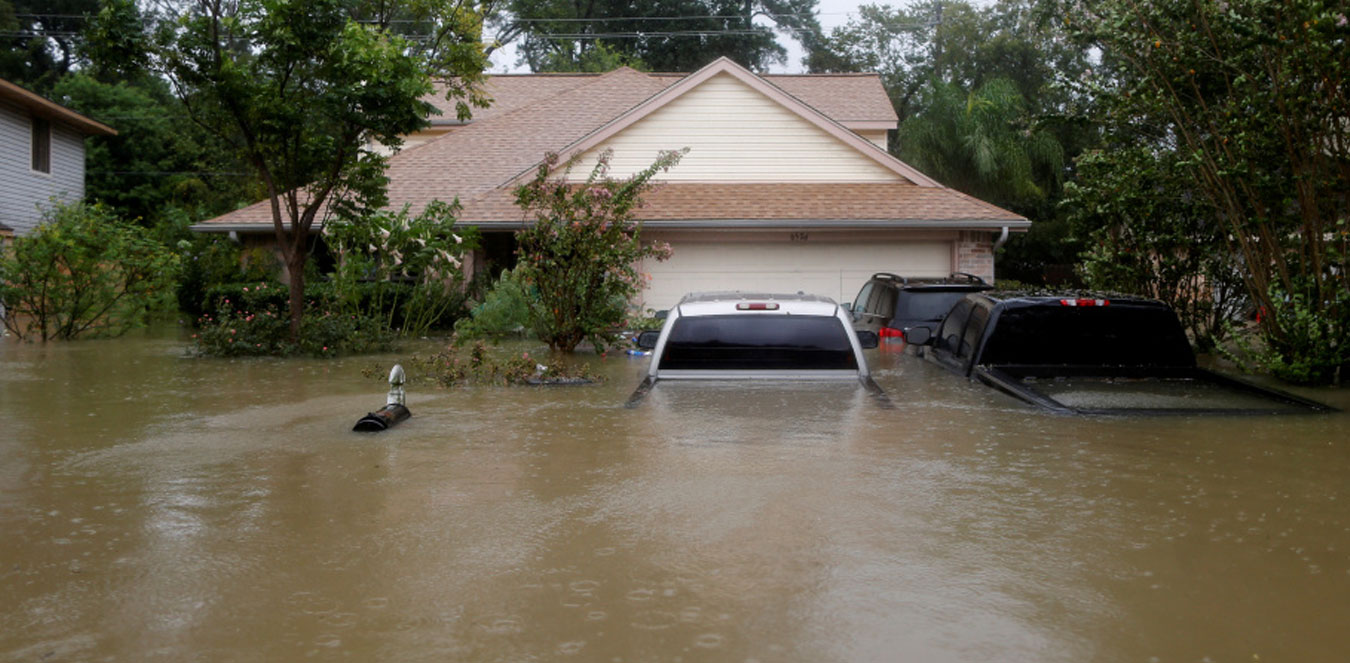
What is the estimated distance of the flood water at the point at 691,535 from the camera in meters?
4.38

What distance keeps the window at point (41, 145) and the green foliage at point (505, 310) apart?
1724 centimetres

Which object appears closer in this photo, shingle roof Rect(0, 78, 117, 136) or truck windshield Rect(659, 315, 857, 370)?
truck windshield Rect(659, 315, 857, 370)

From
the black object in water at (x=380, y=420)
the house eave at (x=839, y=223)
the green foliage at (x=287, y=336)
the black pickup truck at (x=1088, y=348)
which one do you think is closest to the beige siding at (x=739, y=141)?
the house eave at (x=839, y=223)

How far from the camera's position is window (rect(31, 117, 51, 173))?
3044 centimetres

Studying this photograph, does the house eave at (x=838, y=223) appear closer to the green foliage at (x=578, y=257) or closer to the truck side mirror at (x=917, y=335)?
the green foliage at (x=578, y=257)

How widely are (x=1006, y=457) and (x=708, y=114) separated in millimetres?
17168

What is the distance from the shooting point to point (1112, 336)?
10.2 metres

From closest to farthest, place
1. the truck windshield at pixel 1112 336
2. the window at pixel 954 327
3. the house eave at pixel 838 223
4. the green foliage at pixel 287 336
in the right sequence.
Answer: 1. the truck windshield at pixel 1112 336
2. the window at pixel 954 327
3. the green foliage at pixel 287 336
4. the house eave at pixel 838 223

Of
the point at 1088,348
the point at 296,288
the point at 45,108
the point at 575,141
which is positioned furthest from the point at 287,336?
the point at 45,108

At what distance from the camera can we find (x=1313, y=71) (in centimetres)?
1100

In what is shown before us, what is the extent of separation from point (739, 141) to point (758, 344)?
1546cm

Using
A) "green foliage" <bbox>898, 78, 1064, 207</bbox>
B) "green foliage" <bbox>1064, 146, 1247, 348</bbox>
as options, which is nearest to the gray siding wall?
"green foliage" <bbox>898, 78, 1064, 207</bbox>

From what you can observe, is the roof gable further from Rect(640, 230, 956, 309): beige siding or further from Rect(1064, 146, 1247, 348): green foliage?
Rect(1064, 146, 1247, 348): green foliage

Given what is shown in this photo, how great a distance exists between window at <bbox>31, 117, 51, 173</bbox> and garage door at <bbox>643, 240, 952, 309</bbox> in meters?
18.0
